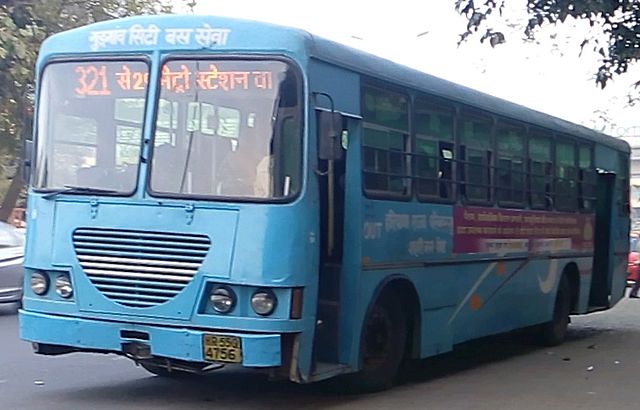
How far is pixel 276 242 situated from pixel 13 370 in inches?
162

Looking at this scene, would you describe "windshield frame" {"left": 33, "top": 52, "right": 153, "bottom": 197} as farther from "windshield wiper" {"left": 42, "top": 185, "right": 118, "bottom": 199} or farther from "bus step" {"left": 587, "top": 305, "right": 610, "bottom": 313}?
"bus step" {"left": 587, "top": 305, "right": 610, "bottom": 313}

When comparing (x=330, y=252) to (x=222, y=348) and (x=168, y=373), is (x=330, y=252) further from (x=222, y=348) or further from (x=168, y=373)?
(x=168, y=373)

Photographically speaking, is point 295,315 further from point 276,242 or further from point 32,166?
point 32,166

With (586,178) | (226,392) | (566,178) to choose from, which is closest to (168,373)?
(226,392)

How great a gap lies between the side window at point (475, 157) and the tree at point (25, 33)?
34.9 ft

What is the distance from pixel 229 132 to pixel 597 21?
5.62m

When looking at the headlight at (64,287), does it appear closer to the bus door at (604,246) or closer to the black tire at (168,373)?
the black tire at (168,373)

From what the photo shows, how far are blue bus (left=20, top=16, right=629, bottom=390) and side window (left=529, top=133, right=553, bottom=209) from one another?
4067 mm

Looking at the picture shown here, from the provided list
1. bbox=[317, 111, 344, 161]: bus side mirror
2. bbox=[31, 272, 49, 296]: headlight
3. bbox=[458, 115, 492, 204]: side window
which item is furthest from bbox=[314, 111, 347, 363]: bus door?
bbox=[458, 115, 492, 204]: side window

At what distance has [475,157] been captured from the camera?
1254cm

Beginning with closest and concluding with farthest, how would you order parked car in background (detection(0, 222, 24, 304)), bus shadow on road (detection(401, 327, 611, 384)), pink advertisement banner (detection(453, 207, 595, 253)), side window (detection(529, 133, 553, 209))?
pink advertisement banner (detection(453, 207, 595, 253)) < bus shadow on road (detection(401, 327, 611, 384)) < side window (detection(529, 133, 553, 209)) < parked car in background (detection(0, 222, 24, 304))

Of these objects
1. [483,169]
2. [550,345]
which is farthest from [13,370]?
[550,345]

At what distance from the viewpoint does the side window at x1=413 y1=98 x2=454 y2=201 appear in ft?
36.4

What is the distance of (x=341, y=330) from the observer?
31.6ft
